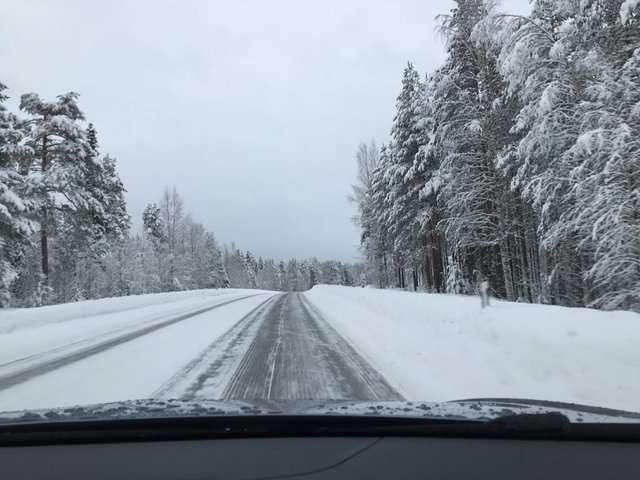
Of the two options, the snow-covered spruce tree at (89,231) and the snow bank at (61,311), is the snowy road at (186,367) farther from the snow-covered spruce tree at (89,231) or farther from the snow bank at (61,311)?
the snow-covered spruce tree at (89,231)

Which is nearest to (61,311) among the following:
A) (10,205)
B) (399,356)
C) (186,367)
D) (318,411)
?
(10,205)

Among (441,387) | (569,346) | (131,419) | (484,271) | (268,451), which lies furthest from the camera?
(484,271)

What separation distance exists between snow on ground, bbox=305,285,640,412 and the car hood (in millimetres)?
2009

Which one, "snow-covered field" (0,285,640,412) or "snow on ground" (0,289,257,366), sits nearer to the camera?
"snow-covered field" (0,285,640,412)

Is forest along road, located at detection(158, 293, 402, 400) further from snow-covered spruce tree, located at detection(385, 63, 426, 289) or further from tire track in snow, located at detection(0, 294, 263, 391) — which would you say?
snow-covered spruce tree, located at detection(385, 63, 426, 289)

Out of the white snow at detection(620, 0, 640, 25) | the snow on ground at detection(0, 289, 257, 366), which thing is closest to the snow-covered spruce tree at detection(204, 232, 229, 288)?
the snow on ground at detection(0, 289, 257, 366)

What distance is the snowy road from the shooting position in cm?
554

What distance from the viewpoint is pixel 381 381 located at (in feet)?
19.9

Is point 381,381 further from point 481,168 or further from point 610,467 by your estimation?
point 481,168

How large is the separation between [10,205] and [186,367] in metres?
17.0

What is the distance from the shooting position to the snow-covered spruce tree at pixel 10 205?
19266 millimetres

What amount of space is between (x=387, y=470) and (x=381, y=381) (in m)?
4.19

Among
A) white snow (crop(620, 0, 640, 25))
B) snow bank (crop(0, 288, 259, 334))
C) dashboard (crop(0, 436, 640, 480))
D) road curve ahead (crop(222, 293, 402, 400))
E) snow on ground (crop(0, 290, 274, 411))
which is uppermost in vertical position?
white snow (crop(620, 0, 640, 25))

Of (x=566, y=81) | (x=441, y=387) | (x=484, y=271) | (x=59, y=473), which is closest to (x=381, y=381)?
(x=441, y=387)
